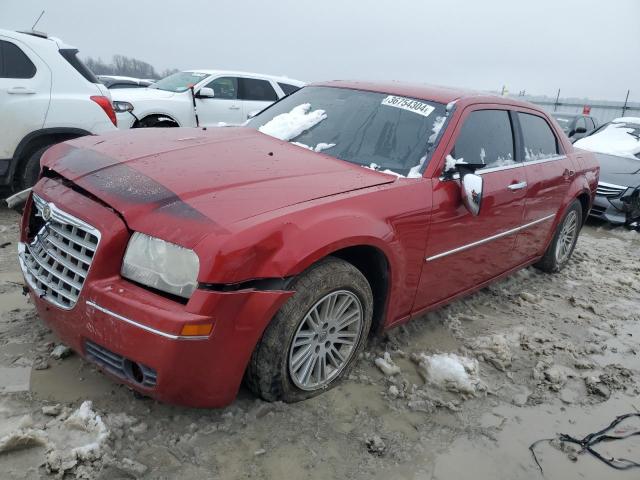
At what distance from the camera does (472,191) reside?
9.76 feet

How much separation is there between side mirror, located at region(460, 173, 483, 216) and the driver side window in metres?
6.47

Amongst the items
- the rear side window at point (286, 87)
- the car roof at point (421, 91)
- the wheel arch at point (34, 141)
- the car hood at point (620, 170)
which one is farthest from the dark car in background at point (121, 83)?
the car hood at point (620, 170)

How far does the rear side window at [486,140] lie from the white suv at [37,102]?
3.84m

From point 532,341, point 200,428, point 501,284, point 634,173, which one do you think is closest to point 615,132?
point 634,173

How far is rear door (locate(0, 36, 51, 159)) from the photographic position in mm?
4840

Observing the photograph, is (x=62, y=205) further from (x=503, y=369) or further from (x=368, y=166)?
(x=503, y=369)

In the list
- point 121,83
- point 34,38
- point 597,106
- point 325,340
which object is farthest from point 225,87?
point 597,106

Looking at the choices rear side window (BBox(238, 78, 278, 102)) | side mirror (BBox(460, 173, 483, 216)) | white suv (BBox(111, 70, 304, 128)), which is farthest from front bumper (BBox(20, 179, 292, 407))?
rear side window (BBox(238, 78, 278, 102))

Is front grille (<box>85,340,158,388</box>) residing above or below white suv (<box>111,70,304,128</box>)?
below

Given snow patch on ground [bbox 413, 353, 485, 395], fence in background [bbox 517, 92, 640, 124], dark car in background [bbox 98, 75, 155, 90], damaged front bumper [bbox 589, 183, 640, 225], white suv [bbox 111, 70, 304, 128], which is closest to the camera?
snow patch on ground [bbox 413, 353, 485, 395]

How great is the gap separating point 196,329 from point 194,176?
2.67 feet

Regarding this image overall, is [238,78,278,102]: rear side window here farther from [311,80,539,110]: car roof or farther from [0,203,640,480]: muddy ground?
[0,203,640,480]: muddy ground

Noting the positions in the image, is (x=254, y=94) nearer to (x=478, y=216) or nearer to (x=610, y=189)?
(x=610, y=189)

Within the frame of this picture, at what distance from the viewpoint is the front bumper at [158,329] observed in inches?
79.0
